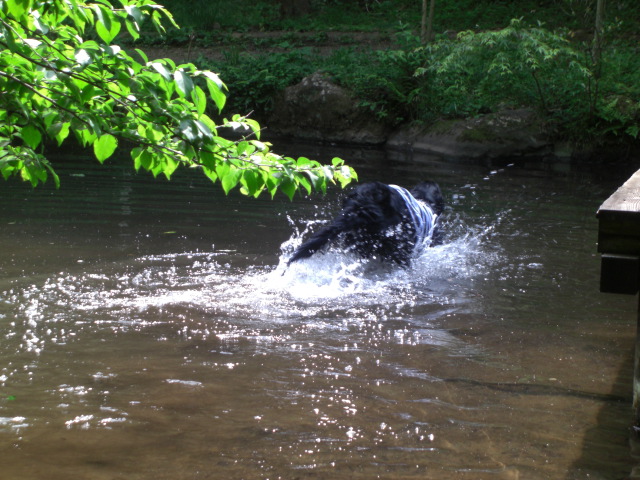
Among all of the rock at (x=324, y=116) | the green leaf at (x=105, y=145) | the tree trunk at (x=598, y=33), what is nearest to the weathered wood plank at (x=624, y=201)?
the green leaf at (x=105, y=145)

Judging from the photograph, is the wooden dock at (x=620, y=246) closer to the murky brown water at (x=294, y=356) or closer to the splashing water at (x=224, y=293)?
the murky brown water at (x=294, y=356)

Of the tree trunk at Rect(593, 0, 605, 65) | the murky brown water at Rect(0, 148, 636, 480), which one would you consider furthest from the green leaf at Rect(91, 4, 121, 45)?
the tree trunk at Rect(593, 0, 605, 65)

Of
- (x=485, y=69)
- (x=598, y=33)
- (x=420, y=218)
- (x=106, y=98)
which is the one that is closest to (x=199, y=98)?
(x=106, y=98)

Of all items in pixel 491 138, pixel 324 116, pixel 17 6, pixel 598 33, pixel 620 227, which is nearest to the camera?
pixel 17 6

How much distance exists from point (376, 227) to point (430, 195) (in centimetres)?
146

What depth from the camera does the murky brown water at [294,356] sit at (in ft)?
9.86

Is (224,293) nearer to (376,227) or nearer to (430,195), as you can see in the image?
(376,227)

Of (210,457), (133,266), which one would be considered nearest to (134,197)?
(133,266)

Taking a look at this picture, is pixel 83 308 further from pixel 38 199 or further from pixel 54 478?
pixel 38 199

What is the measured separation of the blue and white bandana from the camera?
19.6ft

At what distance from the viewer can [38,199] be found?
829 cm

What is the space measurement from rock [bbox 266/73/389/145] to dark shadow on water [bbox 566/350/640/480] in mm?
12809

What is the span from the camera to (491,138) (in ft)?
45.8

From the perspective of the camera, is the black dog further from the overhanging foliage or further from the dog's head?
the overhanging foliage
